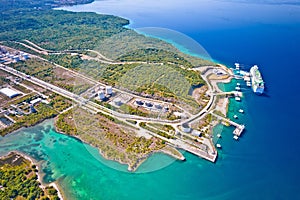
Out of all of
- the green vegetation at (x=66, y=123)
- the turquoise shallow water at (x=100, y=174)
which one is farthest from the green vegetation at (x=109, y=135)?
the turquoise shallow water at (x=100, y=174)

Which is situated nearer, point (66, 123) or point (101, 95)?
point (66, 123)

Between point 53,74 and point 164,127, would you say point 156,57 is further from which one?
point 164,127

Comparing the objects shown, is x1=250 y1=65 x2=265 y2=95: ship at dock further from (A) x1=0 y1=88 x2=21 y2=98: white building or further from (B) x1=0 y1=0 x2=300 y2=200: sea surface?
(A) x1=0 y1=88 x2=21 y2=98: white building

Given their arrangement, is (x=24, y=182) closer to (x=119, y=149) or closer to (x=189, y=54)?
(x=119, y=149)

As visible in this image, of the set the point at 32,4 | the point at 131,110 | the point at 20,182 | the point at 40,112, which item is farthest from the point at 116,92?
the point at 32,4

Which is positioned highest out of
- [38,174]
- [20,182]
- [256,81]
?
[256,81]

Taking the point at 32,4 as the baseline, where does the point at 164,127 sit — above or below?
above

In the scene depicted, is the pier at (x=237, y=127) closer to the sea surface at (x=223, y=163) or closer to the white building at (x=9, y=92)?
the sea surface at (x=223, y=163)
